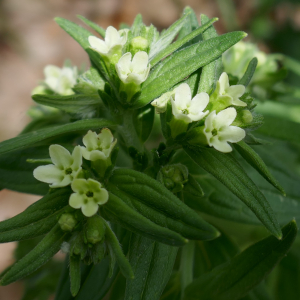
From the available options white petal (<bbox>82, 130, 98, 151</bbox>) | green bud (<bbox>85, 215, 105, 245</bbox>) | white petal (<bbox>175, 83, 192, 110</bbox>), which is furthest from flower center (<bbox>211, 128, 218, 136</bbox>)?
green bud (<bbox>85, 215, 105, 245</bbox>)

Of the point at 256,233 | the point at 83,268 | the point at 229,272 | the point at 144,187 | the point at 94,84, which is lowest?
the point at 256,233

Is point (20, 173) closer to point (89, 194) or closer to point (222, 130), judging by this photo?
point (89, 194)

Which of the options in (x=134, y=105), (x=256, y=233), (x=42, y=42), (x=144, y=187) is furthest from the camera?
(x=42, y=42)

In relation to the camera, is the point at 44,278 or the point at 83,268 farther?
the point at 44,278

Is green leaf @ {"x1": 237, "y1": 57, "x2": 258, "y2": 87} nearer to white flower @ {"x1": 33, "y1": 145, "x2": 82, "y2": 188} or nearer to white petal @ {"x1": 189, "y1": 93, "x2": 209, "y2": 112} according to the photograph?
white petal @ {"x1": 189, "y1": 93, "x2": 209, "y2": 112}

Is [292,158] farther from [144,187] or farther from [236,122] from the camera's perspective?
[144,187]

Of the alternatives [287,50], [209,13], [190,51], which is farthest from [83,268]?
[209,13]

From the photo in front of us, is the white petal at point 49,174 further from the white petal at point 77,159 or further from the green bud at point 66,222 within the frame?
the green bud at point 66,222
